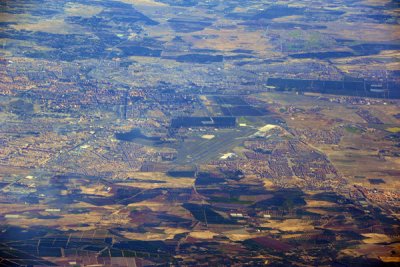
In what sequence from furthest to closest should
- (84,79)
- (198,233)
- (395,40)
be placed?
(395,40), (84,79), (198,233)

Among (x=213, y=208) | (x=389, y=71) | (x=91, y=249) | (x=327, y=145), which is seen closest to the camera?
(x=91, y=249)

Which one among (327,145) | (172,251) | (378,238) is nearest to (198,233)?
(172,251)

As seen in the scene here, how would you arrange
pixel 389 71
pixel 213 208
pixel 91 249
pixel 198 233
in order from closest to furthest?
1. pixel 91 249
2. pixel 198 233
3. pixel 213 208
4. pixel 389 71

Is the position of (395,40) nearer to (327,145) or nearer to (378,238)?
(327,145)

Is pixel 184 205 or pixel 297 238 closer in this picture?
pixel 297 238

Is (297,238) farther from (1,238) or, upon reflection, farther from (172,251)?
(1,238)

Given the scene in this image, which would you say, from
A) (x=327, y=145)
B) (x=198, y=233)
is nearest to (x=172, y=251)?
(x=198, y=233)
